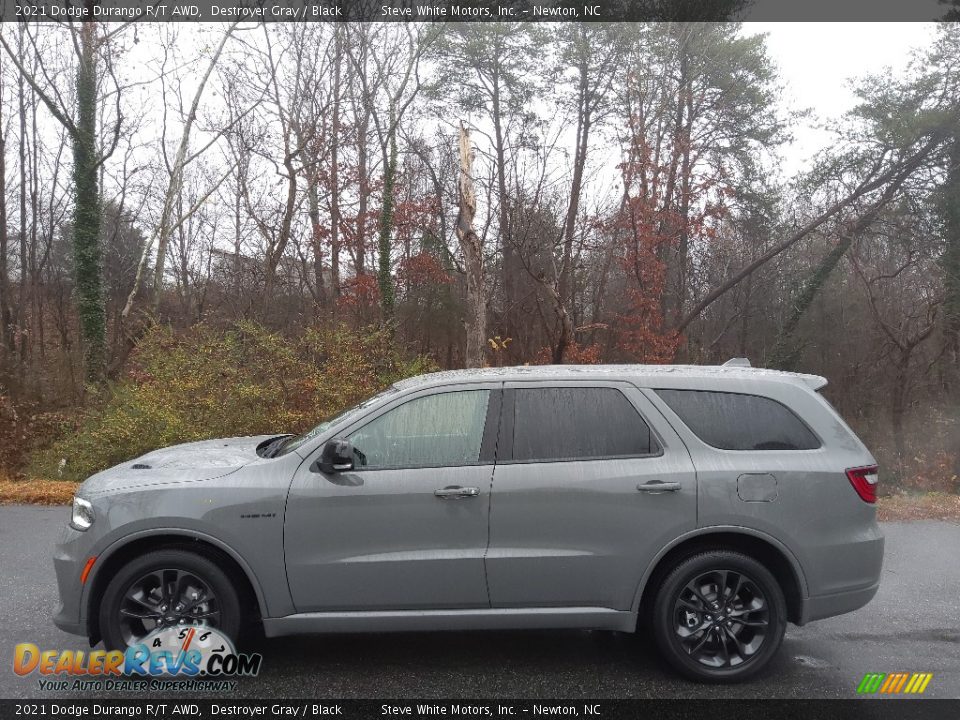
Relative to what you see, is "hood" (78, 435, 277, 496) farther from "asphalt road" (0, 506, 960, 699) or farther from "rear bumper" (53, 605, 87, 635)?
"asphalt road" (0, 506, 960, 699)

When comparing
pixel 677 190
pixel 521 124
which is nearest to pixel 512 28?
pixel 521 124

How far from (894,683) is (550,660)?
6.17 feet

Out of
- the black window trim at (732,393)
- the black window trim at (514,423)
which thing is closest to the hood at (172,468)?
the black window trim at (514,423)

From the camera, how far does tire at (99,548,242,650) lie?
398 cm

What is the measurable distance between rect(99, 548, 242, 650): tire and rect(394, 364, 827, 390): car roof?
1.50 metres

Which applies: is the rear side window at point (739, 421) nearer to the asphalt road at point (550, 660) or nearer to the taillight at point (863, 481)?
the taillight at point (863, 481)

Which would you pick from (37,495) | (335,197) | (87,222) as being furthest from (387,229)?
(37,495)

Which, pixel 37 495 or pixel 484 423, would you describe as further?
pixel 37 495

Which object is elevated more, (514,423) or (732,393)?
(732,393)

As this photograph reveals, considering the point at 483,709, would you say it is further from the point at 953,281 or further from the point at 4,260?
the point at 4,260

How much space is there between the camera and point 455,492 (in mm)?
4008

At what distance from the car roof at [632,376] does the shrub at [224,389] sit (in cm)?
764

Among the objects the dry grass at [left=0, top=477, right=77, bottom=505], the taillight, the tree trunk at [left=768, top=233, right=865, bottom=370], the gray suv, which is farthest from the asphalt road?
the tree trunk at [left=768, top=233, right=865, bottom=370]

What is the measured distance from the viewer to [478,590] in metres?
4.01
